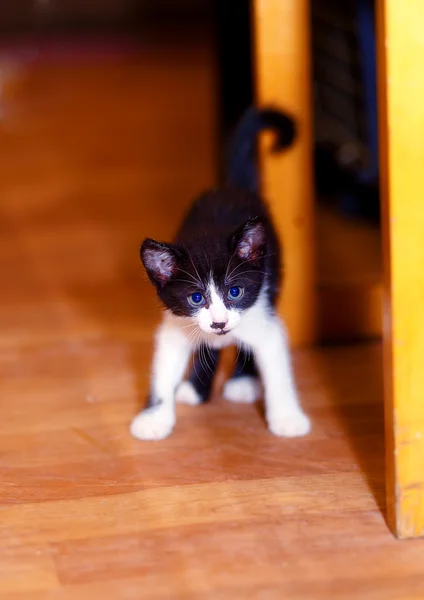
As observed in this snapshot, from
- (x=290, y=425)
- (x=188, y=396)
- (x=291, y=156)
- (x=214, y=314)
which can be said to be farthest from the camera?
(x=291, y=156)

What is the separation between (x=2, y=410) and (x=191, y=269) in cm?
47

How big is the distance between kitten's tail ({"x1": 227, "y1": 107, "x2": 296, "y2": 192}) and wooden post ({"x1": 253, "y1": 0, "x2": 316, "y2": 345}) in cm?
4

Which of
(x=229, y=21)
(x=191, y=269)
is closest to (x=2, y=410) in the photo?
(x=191, y=269)

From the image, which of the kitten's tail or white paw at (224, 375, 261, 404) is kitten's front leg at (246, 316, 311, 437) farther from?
the kitten's tail

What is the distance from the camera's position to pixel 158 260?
4.07 feet

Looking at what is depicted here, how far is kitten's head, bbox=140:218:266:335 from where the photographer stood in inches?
48.3

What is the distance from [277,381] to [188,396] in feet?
0.62

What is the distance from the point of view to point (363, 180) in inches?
91.7

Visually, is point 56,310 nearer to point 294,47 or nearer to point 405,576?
point 294,47

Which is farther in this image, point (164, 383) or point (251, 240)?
point (164, 383)

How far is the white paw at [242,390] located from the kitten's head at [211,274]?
10.4 inches

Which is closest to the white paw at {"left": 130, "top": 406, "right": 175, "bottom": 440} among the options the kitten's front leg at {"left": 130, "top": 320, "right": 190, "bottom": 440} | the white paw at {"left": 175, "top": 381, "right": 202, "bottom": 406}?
the kitten's front leg at {"left": 130, "top": 320, "right": 190, "bottom": 440}

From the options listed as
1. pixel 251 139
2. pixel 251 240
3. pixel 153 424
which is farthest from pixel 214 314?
pixel 251 139

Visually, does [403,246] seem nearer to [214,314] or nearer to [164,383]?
[214,314]
